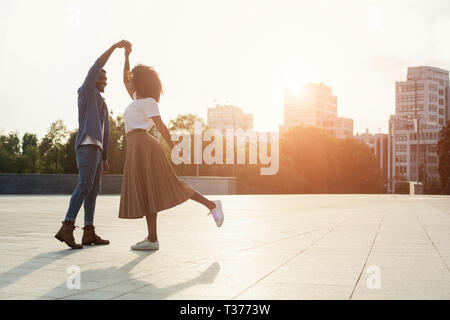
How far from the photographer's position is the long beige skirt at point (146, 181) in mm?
5348

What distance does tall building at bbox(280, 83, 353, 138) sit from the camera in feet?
558

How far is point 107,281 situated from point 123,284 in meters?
0.17

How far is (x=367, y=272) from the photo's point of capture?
4.06 meters

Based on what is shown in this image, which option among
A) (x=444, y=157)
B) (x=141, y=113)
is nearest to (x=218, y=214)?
(x=141, y=113)

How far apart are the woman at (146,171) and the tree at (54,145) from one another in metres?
49.3

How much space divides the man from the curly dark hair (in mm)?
389

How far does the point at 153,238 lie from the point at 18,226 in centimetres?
332

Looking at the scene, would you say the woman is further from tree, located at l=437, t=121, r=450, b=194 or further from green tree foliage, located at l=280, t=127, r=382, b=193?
green tree foliage, located at l=280, t=127, r=382, b=193

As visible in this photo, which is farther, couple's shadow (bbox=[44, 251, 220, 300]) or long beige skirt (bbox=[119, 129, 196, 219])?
long beige skirt (bbox=[119, 129, 196, 219])

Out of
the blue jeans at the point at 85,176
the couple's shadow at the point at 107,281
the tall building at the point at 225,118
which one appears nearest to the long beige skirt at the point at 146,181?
the blue jeans at the point at 85,176

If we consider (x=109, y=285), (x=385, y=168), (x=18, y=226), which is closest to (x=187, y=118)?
(x=18, y=226)

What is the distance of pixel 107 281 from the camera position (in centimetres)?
368

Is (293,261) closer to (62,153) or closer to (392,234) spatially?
(392,234)


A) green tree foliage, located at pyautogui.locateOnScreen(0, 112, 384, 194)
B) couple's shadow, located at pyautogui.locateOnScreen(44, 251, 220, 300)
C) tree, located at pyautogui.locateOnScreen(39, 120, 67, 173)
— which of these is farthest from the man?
tree, located at pyautogui.locateOnScreen(39, 120, 67, 173)
